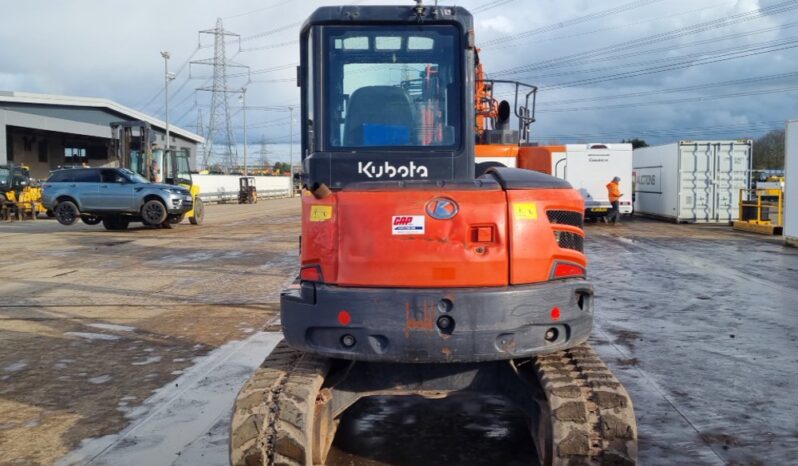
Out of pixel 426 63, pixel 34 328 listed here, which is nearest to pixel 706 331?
pixel 426 63

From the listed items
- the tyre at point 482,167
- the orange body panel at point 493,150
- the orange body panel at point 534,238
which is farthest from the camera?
the orange body panel at point 493,150

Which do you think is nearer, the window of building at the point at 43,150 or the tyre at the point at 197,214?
the tyre at the point at 197,214

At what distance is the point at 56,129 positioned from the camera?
5281cm

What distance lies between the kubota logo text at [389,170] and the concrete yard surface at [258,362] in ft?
6.48

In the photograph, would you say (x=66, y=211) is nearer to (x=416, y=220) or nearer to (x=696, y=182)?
(x=696, y=182)

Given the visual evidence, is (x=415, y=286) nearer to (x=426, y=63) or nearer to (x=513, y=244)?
(x=513, y=244)

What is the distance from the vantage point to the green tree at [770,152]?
6306cm

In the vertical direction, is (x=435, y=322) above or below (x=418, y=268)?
below

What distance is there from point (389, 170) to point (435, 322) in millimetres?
1141

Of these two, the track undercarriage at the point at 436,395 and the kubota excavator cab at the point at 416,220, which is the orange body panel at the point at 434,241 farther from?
the track undercarriage at the point at 436,395

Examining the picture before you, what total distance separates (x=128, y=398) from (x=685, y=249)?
53.7ft

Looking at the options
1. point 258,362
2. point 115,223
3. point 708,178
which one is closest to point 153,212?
point 115,223

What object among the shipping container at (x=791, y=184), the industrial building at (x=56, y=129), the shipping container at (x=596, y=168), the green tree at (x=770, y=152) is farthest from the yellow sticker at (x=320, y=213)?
the green tree at (x=770, y=152)

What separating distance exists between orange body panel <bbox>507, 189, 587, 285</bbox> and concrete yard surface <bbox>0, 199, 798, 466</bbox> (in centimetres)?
153
